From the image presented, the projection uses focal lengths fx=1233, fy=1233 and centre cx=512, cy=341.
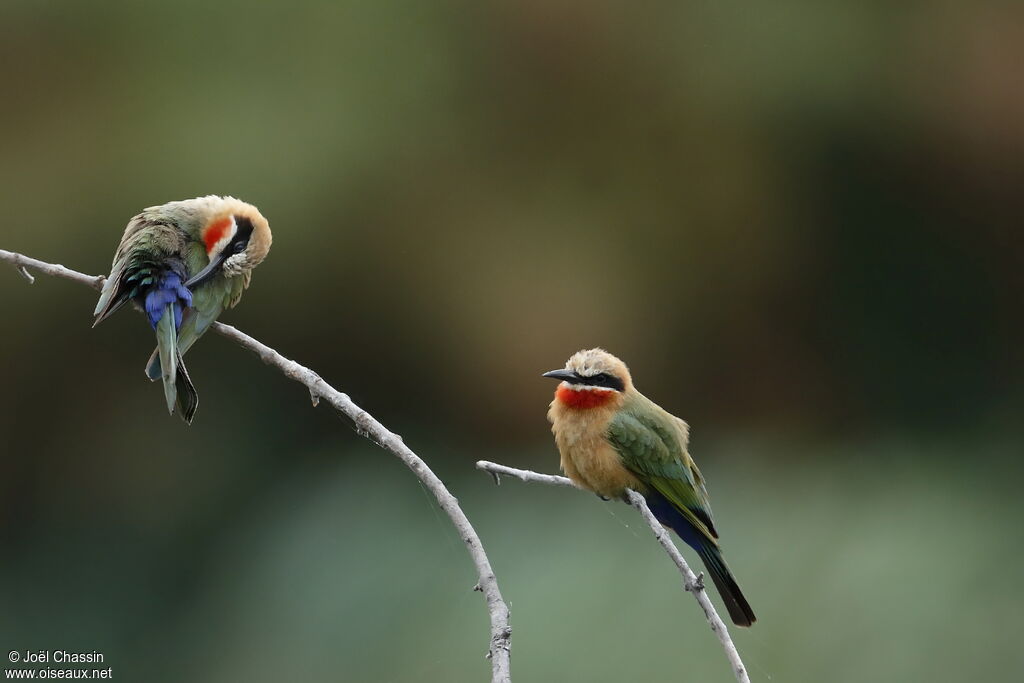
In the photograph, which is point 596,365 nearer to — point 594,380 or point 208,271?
point 594,380

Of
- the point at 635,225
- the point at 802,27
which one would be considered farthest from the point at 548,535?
the point at 802,27

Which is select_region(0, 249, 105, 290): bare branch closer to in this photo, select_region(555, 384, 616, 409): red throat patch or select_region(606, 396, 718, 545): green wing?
select_region(555, 384, 616, 409): red throat patch

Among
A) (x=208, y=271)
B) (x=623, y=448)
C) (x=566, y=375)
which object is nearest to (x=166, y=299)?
(x=208, y=271)

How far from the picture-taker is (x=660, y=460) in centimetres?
319

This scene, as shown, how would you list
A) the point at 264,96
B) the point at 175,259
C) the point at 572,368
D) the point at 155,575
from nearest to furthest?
the point at 572,368
the point at 175,259
the point at 155,575
the point at 264,96

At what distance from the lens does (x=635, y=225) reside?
20.4 ft

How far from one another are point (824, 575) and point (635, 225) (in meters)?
1.96

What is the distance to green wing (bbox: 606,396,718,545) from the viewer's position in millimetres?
3113

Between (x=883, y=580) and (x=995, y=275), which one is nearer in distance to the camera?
(x=883, y=580)

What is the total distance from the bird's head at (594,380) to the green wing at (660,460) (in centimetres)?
6

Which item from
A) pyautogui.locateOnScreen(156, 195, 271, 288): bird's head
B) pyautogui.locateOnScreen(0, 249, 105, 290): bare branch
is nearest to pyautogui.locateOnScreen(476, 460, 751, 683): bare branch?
pyautogui.locateOnScreen(0, 249, 105, 290): bare branch

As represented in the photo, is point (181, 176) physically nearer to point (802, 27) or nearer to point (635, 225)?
point (635, 225)

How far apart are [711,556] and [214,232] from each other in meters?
1.77

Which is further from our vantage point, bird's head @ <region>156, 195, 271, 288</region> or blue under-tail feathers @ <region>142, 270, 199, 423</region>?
bird's head @ <region>156, 195, 271, 288</region>
